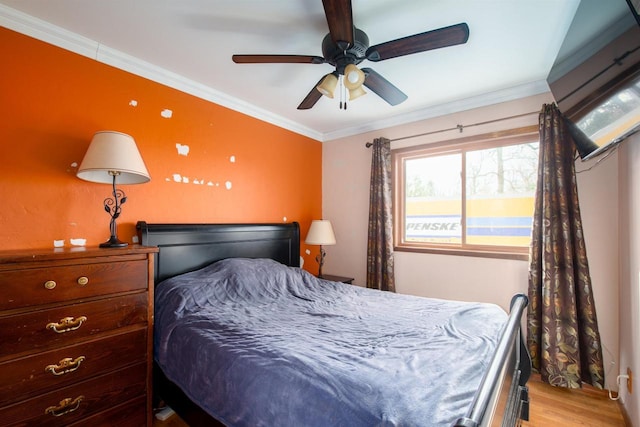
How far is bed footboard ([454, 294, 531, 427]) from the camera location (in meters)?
0.76

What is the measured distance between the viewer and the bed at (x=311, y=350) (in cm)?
95

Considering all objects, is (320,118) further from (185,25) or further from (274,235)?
(185,25)

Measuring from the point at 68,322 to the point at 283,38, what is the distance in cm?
207

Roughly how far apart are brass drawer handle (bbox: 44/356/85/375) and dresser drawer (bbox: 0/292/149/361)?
87mm

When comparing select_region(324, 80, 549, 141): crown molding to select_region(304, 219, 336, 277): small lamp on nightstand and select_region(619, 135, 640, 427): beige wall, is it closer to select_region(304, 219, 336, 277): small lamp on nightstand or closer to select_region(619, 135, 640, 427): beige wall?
select_region(619, 135, 640, 427): beige wall

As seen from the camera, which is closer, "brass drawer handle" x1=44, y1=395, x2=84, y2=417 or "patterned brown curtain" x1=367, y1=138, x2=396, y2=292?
"brass drawer handle" x1=44, y1=395, x2=84, y2=417

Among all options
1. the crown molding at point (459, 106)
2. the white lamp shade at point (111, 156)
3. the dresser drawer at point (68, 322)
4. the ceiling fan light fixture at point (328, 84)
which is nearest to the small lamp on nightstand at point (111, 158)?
the white lamp shade at point (111, 156)

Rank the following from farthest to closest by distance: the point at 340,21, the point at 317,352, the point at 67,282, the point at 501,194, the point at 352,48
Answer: the point at 501,194, the point at 352,48, the point at 67,282, the point at 340,21, the point at 317,352

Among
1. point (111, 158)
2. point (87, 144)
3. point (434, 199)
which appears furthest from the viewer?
point (434, 199)

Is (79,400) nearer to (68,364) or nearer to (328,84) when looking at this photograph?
(68,364)

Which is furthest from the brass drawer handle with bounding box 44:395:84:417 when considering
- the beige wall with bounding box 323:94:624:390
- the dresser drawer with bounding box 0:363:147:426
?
the beige wall with bounding box 323:94:624:390

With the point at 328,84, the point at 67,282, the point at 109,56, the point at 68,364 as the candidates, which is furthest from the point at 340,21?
the point at 68,364

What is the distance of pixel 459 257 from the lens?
9.59 ft

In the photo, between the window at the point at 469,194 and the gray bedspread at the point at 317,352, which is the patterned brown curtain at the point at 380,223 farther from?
the gray bedspread at the point at 317,352
